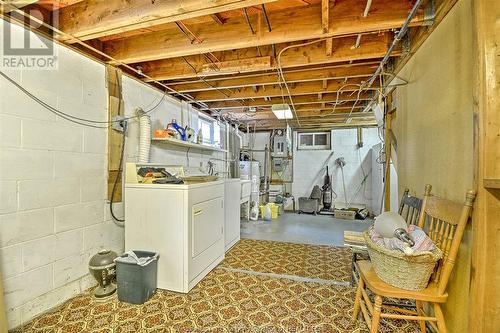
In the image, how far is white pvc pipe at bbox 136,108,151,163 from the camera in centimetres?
277

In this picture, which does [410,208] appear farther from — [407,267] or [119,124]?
[119,124]

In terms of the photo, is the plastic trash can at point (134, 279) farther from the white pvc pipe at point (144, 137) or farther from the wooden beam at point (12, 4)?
the wooden beam at point (12, 4)

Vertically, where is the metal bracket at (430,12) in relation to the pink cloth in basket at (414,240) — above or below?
above

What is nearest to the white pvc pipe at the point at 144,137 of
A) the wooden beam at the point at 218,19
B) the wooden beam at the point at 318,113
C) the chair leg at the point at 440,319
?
the wooden beam at the point at 218,19

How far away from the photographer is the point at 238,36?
83.7 inches

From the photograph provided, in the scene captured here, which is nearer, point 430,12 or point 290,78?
point 430,12

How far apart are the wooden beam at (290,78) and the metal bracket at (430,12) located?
110 cm

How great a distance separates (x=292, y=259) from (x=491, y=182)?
226 centimetres

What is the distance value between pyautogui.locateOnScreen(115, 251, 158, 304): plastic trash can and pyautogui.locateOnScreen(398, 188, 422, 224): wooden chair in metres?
2.25

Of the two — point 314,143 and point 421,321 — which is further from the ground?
point 314,143

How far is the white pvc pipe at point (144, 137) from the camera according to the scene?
2.77 metres

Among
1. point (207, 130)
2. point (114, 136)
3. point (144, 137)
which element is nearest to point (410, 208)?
point (144, 137)

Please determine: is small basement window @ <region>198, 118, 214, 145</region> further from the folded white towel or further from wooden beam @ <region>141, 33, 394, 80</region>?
the folded white towel

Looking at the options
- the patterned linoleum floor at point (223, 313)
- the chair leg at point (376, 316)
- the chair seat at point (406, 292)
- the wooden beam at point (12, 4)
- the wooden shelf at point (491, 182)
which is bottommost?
the patterned linoleum floor at point (223, 313)
